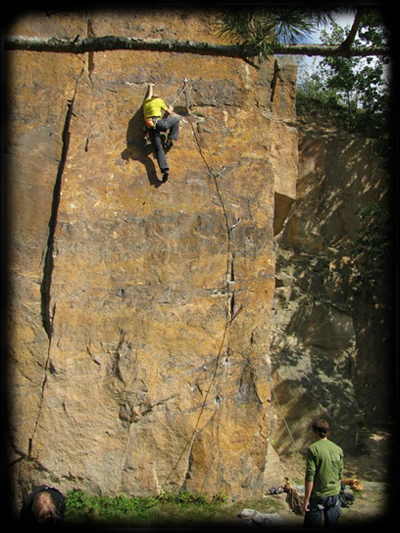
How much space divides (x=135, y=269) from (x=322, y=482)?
9.08 ft

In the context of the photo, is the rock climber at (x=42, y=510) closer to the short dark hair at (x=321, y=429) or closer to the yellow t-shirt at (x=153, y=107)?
the short dark hair at (x=321, y=429)

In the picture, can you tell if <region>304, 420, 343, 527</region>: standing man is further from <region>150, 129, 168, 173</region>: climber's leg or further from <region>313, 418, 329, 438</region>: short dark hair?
<region>150, 129, 168, 173</region>: climber's leg

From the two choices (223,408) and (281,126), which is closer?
(223,408)

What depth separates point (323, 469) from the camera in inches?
161

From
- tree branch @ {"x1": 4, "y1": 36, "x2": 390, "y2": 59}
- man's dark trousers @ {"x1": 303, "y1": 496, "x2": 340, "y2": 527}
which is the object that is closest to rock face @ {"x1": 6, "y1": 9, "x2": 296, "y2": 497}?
tree branch @ {"x1": 4, "y1": 36, "x2": 390, "y2": 59}

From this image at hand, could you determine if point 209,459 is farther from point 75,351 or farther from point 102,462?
point 75,351

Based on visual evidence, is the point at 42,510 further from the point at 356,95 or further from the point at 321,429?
the point at 356,95

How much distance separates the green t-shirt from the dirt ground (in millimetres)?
1188

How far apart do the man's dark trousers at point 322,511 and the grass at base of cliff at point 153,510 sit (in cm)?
105

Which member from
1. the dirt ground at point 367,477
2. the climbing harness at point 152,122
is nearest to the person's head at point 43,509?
the dirt ground at point 367,477

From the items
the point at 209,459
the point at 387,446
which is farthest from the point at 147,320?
the point at 387,446

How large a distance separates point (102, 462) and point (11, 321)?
68.2 inches

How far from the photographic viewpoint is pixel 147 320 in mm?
5441

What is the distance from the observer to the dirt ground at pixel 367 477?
549cm
